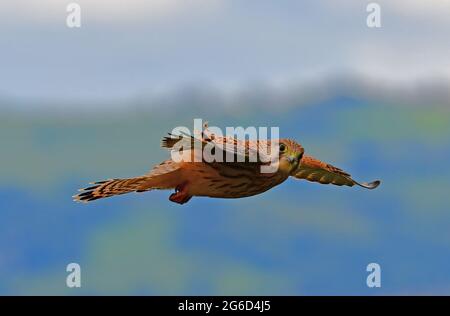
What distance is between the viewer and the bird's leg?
12117mm

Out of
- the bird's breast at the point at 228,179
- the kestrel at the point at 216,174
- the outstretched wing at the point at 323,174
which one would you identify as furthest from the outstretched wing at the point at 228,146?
the outstretched wing at the point at 323,174

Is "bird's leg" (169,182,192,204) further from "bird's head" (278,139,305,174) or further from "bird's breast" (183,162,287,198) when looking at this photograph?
"bird's head" (278,139,305,174)

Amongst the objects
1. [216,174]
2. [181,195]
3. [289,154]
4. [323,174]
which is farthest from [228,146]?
[323,174]

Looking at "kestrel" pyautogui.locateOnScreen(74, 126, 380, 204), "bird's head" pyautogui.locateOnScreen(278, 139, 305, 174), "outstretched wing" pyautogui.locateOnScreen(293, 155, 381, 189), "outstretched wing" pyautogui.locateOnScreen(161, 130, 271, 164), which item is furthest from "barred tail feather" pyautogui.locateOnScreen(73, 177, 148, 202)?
"outstretched wing" pyautogui.locateOnScreen(293, 155, 381, 189)

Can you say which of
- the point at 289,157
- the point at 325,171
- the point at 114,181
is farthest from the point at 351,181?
the point at 114,181

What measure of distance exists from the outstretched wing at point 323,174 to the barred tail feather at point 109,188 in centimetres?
253

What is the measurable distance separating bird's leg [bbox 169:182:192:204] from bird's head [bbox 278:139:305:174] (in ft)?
3.74

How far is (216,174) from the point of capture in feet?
39.0

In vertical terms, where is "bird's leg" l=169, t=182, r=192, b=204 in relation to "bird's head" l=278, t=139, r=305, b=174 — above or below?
below

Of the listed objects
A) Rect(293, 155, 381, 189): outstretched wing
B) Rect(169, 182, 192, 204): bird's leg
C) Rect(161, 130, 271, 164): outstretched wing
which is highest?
Rect(293, 155, 381, 189): outstretched wing

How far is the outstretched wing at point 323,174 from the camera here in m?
13.8

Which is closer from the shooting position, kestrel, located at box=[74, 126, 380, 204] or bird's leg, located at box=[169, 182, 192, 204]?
kestrel, located at box=[74, 126, 380, 204]

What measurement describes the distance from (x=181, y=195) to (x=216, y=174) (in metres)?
0.53

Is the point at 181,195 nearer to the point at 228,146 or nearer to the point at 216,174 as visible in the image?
the point at 216,174
